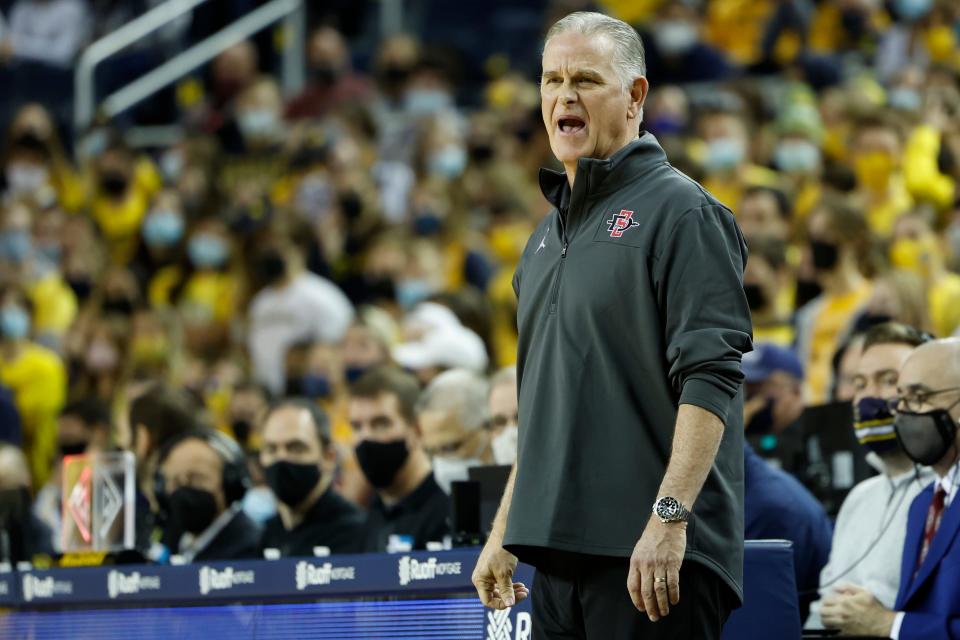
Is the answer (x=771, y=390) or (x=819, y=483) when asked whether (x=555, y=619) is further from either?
(x=771, y=390)

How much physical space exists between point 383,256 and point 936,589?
7111 millimetres

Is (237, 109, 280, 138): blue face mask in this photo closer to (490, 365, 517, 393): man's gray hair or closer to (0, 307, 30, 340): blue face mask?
(0, 307, 30, 340): blue face mask

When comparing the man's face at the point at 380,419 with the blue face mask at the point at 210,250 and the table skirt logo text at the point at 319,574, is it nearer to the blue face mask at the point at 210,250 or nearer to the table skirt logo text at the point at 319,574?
the table skirt logo text at the point at 319,574

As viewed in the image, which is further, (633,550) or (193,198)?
(193,198)

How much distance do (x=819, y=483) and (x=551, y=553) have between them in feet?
10.8

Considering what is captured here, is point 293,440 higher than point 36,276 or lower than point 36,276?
lower

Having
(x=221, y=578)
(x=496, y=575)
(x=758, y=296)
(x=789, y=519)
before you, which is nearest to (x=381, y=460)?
(x=221, y=578)

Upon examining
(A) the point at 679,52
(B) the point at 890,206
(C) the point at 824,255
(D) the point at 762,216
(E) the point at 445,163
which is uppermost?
(A) the point at 679,52

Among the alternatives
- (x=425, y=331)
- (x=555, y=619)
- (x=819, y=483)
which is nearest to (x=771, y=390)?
(x=819, y=483)

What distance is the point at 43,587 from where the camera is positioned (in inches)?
249

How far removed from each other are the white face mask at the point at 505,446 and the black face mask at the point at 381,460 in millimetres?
389

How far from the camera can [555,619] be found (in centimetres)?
378

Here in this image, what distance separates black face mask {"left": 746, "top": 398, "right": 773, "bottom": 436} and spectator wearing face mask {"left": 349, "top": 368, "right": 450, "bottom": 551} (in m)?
1.38

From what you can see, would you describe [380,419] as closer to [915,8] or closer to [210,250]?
[210,250]
